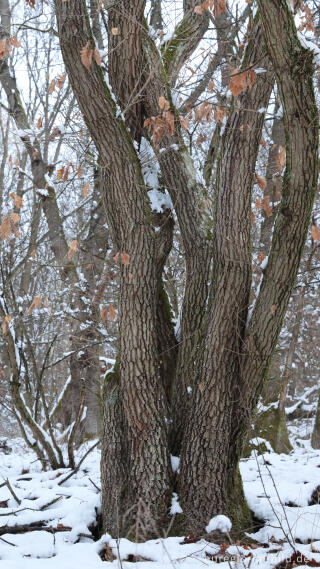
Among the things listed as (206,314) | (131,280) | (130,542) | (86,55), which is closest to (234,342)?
(206,314)

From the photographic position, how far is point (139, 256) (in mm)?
3533

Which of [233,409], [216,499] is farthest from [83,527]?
[233,409]

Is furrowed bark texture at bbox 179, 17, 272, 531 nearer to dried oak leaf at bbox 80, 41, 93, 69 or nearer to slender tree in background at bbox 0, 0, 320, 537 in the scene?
slender tree in background at bbox 0, 0, 320, 537

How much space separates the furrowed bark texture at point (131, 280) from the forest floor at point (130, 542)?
336 mm

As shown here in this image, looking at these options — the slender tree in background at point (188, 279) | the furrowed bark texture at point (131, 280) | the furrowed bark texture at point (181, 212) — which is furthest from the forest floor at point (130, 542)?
the furrowed bark texture at point (181, 212)

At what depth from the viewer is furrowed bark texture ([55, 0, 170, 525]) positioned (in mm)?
3355

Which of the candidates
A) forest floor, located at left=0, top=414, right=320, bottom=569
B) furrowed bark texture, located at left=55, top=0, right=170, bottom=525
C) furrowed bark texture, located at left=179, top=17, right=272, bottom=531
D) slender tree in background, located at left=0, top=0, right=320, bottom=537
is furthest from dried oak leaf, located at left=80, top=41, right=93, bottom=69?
forest floor, located at left=0, top=414, right=320, bottom=569

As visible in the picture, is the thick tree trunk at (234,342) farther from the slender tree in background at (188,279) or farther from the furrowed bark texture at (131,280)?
the furrowed bark texture at (131,280)

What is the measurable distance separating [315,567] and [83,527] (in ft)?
5.59

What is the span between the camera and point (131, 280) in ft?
11.5

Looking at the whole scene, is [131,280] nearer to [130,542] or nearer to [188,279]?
[188,279]

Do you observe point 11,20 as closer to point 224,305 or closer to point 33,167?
point 33,167

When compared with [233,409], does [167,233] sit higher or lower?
higher

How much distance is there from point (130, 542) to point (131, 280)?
67.7 inches
